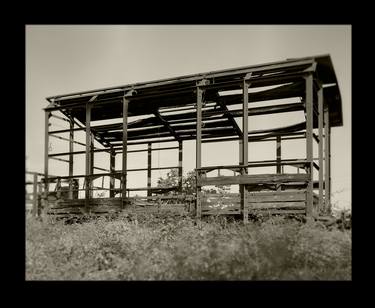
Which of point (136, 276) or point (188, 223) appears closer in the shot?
point (136, 276)

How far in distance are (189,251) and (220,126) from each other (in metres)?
8.78

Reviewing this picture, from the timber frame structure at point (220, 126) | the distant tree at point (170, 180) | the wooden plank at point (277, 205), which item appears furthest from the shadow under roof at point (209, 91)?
the distant tree at point (170, 180)

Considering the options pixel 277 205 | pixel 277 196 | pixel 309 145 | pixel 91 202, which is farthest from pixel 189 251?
pixel 91 202

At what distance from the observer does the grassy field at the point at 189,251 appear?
920 centimetres

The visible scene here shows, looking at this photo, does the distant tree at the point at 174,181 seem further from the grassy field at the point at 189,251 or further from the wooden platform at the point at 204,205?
the grassy field at the point at 189,251

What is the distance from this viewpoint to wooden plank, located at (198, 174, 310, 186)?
461 inches

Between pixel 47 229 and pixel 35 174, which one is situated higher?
pixel 35 174

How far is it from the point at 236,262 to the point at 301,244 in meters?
1.66

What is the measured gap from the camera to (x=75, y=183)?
1650 cm

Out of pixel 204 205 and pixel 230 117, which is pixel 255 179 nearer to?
pixel 204 205

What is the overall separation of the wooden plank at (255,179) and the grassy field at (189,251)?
1245 millimetres

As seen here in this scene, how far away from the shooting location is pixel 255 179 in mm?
12336
